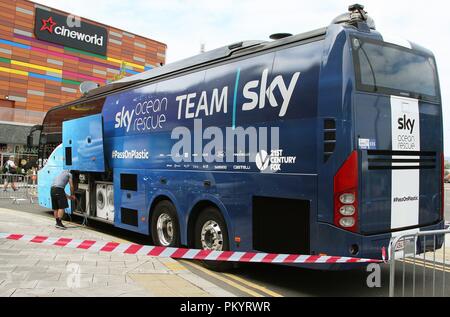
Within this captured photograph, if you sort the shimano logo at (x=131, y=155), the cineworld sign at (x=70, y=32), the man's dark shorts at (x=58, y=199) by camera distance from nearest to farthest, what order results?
the shimano logo at (x=131, y=155), the man's dark shorts at (x=58, y=199), the cineworld sign at (x=70, y=32)

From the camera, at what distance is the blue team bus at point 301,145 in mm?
5074

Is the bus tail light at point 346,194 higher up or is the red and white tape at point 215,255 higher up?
the bus tail light at point 346,194

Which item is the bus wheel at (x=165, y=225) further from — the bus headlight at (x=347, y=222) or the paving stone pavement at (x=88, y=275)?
the bus headlight at (x=347, y=222)

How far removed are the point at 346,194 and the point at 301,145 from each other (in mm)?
812

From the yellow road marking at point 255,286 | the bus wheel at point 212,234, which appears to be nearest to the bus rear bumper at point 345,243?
the yellow road marking at point 255,286

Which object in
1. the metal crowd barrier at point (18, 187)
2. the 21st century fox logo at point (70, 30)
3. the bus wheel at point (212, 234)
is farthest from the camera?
the 21st century fox logo at point (70, 30)

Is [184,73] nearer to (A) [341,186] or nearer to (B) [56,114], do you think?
(A) [341,186]

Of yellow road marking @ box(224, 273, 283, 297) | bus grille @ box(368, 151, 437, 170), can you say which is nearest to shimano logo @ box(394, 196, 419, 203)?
bus grille @ box(368, 151, 437, 170)

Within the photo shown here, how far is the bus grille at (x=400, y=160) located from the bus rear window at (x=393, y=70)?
2.49ft

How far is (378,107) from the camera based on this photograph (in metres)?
5.28

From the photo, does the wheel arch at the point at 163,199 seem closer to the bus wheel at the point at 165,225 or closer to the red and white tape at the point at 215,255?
the bus wheel at the point at 165,225

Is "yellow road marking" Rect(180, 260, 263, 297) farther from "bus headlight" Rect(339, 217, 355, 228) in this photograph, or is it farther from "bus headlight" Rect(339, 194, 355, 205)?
"bus headlight" Rect(339, 194, 355, 205)

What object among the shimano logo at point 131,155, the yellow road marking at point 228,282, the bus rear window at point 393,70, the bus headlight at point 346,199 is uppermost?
the bus rear window at point 393,70

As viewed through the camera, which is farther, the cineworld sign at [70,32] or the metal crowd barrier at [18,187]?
the cineworld sign at [70,32]
